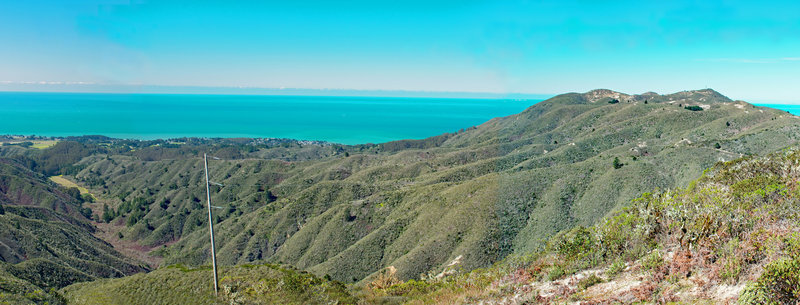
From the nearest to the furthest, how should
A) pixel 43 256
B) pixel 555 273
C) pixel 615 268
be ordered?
pixel 615 268, pixel 555 273, pixel 43 256

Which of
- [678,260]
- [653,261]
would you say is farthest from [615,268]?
[678,260]

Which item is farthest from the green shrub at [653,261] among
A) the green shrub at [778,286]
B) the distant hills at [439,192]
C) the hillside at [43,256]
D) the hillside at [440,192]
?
the hillside at [43,256]

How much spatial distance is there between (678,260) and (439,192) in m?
38.0

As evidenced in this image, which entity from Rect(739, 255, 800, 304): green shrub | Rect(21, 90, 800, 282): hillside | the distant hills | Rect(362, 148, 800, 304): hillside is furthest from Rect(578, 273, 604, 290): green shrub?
Rect(21, 90, 800, 282): hillside

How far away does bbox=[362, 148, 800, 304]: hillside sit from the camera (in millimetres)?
7414

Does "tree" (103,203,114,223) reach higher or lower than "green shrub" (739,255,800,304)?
lower

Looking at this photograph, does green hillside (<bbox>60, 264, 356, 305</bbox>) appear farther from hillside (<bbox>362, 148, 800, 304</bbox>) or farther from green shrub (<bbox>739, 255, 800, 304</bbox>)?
green shrub (<bbox>739, 255, 800, 304</bbox>)

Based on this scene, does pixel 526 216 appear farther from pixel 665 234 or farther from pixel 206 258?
pixel 206 258

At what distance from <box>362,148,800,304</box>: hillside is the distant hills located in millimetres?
10838

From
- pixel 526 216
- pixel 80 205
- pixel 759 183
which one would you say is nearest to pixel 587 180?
pixel 526 216

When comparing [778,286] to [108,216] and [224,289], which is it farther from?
[108,216]

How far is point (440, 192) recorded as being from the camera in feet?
Result: 153

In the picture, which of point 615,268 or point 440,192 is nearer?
point 615,268

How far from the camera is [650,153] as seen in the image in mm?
49562
